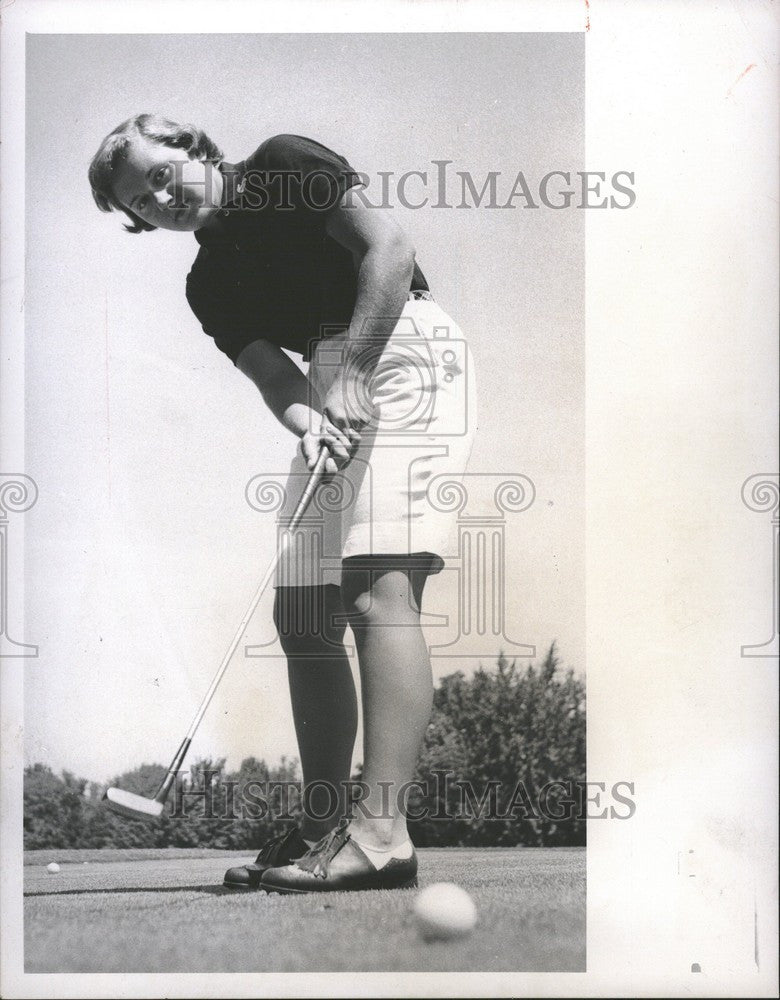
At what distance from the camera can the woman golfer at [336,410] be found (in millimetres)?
3059

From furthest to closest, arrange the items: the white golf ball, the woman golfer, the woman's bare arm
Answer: the woman's bare arm < the woman golfer < the white golf ball

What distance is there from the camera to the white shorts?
10.1ft

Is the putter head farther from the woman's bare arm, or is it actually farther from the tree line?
the woman's bare arm

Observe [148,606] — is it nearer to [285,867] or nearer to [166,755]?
[166,755]

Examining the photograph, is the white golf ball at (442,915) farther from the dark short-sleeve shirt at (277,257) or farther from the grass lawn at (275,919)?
the dark short-sleeve shirt at (277,257)

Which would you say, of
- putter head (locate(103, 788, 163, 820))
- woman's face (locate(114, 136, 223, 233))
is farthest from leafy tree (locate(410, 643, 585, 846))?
woman's face (locate(114, 136, 223, 233))

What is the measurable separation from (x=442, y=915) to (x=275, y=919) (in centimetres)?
39

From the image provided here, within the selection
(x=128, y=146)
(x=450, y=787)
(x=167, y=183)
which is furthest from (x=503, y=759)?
(x=128, y=146)

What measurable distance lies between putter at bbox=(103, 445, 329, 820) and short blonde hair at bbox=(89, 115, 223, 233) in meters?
0.80

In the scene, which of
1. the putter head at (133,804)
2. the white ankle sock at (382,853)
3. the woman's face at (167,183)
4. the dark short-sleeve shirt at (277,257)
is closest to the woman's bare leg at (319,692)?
the white ankle sock at (382,853)

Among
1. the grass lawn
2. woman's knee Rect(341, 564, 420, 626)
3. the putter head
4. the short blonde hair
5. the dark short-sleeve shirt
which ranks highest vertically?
the short blonde hair

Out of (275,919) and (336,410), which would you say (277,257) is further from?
(275,919)

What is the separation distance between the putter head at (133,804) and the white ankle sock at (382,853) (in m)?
0.49

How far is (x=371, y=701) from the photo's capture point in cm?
306
